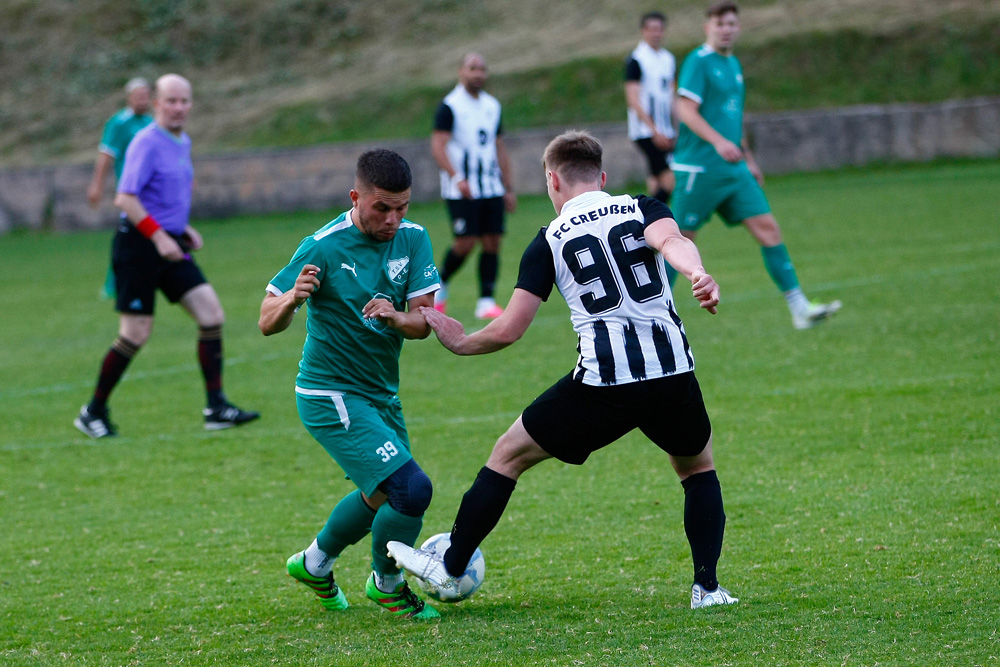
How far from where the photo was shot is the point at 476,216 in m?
10.6

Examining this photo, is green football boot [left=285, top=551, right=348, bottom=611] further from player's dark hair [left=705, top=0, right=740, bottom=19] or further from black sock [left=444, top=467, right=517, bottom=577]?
player's dark hair [left=705, top=0, right=740, bottom=19]

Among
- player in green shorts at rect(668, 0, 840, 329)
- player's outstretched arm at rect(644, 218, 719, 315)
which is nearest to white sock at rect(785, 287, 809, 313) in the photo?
player in green shorts at rect(668, 0, 840, 329)

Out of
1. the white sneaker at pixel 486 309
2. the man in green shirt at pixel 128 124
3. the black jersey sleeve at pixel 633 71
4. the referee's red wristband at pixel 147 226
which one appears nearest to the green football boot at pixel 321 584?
the referee's red wristband at pixel 147 226

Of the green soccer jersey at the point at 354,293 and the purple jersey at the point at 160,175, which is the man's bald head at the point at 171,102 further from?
the green soccer jersey at the point at 354,293

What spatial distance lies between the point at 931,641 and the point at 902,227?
36.0 feet

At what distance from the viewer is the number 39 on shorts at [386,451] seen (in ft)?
13.5

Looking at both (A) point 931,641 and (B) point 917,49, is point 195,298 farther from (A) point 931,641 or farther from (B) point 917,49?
(B) point 917,49

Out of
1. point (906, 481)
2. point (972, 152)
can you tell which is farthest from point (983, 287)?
point (972, 152)

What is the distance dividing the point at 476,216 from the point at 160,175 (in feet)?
12.1

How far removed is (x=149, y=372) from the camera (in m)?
9.38

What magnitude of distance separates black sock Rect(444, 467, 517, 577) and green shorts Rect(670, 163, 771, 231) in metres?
5.09

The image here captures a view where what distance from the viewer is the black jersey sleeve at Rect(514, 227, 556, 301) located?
3936 mm

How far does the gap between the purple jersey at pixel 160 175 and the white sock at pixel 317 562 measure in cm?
373

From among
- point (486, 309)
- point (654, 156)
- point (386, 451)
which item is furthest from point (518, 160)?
point (386, 451)
